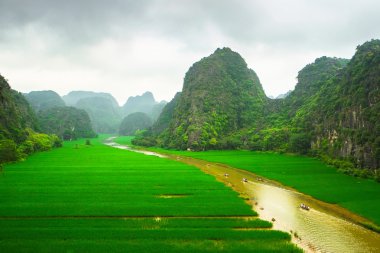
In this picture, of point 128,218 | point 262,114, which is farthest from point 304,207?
point 262,114

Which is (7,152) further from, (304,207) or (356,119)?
(356,119)

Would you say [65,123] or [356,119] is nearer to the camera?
[356,119]

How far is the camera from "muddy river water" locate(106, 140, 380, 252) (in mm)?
19500

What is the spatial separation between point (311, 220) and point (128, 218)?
51.1 ft

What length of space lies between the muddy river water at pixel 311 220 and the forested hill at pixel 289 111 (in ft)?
58.6

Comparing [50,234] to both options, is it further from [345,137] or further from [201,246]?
[345,137]

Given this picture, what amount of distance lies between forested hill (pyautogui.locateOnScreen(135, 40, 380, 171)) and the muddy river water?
17856 millimetres

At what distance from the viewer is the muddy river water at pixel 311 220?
1950 cm

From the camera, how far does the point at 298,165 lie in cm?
5419

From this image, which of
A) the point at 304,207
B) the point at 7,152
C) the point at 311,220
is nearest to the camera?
the point at 311,220

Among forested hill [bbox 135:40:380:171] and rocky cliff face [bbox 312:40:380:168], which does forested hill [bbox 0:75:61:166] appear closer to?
A: forested hill [bbox 135:40:380:171]

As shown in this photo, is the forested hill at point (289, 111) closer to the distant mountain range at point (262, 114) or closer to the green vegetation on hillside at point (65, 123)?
the distant mountain range at point (262, 114)

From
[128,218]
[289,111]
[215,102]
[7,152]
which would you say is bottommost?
[128,218]

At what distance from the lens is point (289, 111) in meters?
113
